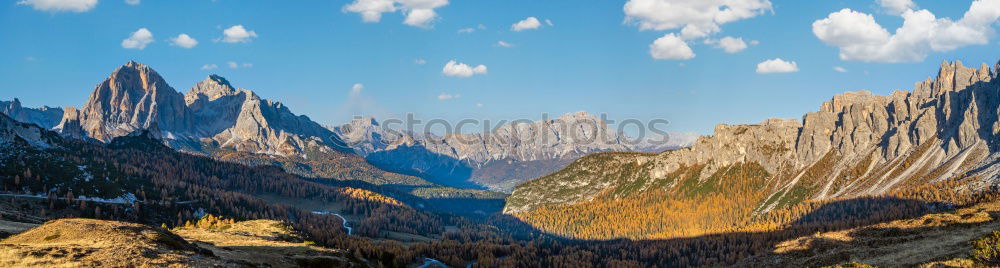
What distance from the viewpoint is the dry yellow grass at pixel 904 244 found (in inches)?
3000

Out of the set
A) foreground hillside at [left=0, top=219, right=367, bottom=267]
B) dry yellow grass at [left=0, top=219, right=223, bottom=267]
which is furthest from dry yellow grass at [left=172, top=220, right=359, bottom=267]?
dry yellow grass at [left=0, top=219, right=223, bottom=267]

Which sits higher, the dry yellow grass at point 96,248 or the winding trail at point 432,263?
the dry yellow grass at point 96,248

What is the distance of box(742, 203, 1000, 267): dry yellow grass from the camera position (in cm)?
7619

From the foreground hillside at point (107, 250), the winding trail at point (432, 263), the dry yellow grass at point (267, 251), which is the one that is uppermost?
the foreground hillside at point (107, 250)

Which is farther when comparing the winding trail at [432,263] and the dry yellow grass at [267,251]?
the winding trail at [432,263]

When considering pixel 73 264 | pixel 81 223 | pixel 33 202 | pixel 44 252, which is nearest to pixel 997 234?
pixel 73 264

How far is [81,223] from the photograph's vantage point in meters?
70.0

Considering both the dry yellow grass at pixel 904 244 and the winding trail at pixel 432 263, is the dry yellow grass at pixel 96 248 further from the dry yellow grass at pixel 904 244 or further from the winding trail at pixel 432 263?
the winding trail at pixel 432 263

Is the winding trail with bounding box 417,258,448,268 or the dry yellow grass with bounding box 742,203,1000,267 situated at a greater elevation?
the dry yellow grass with bounding box 742,203,1000,267

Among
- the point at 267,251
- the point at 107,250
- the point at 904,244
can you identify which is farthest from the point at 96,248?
the point at 904,244

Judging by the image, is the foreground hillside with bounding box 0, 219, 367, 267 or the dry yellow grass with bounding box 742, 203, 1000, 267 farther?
the dry yellow grass with bounding box 742, 203, 1000, 267

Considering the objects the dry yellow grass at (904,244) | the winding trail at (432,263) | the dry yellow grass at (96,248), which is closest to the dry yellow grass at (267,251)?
the dry yellow grass at (96,248)

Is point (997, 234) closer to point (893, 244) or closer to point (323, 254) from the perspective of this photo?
point (893, 244)

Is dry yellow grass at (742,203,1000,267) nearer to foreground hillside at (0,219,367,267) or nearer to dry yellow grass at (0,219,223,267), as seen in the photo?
foreground hillside at (0,219,367,267)
